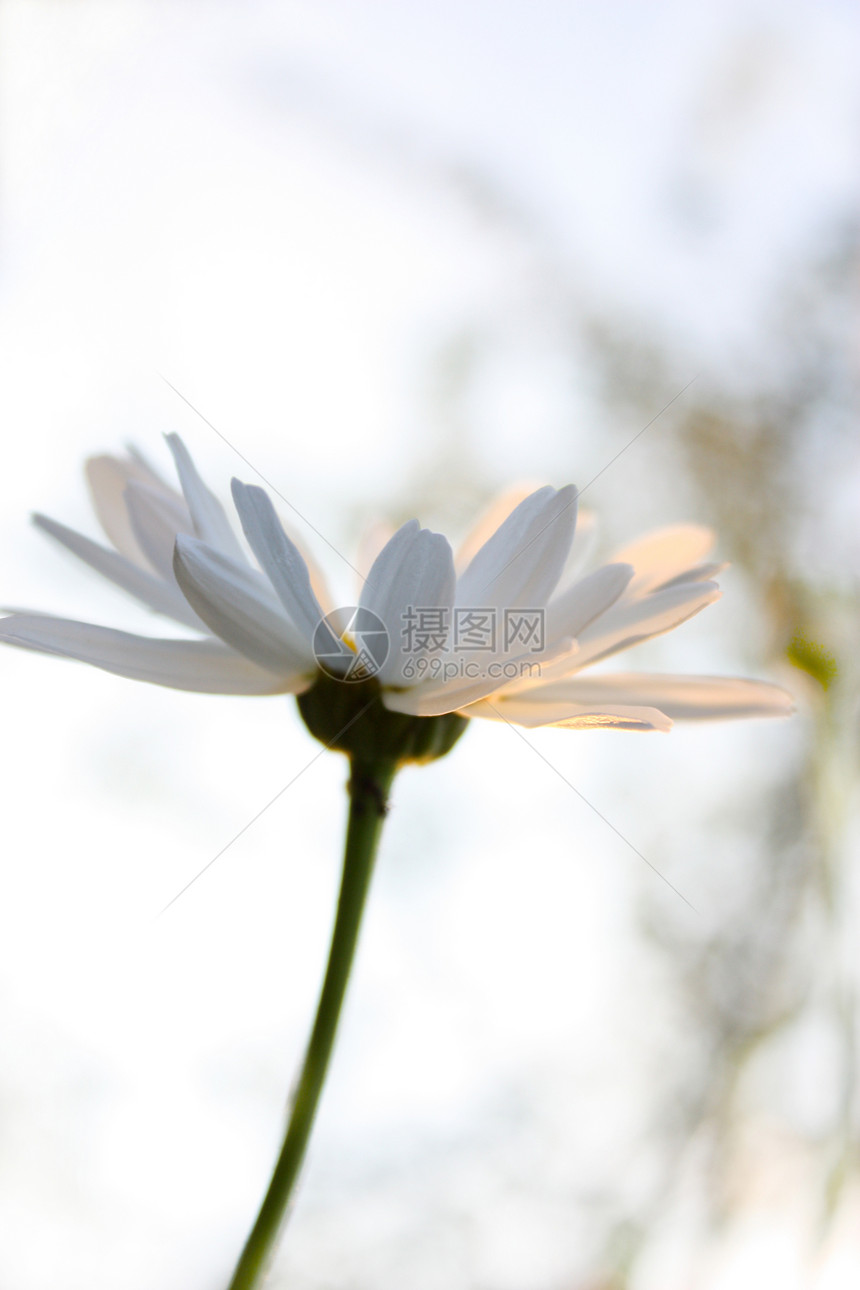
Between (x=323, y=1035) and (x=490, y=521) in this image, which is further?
(x=490, y=521)

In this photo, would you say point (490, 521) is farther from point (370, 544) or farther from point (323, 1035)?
point (323, 1035)

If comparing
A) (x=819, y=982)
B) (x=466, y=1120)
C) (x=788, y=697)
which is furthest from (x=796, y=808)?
(x=788, y=697)

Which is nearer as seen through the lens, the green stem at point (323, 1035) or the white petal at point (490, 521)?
the green stem at point (323, 1035)

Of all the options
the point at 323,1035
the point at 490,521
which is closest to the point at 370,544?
the point at 490,521

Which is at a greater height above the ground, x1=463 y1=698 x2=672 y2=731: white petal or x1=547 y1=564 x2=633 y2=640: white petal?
x1=547 y1=564 x2=633 y2=640: white petal

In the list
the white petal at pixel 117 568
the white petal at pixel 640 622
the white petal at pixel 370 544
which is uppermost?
the white petal at pixel 370 544

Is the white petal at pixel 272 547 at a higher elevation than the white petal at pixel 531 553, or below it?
below
